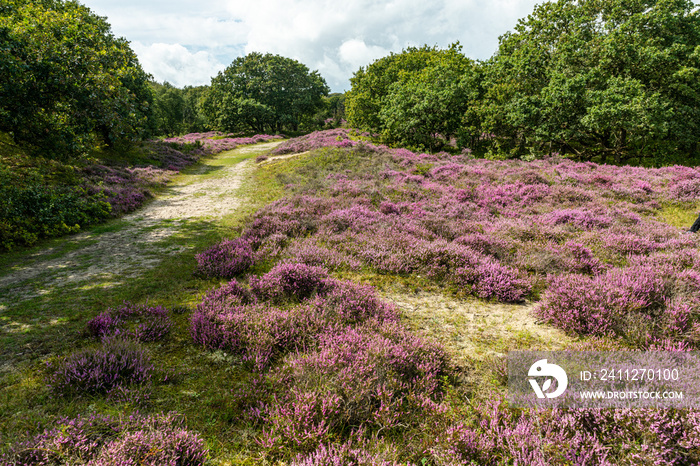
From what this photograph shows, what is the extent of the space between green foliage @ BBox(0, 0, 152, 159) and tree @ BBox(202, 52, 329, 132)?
56.6 meters

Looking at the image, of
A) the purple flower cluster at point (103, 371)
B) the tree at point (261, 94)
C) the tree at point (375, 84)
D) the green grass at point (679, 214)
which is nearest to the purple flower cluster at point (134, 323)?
the purple flower cluster at point (103, 371)

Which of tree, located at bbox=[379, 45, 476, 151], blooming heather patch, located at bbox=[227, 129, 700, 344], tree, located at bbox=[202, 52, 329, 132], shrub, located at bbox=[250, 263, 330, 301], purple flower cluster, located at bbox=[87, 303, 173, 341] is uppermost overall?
tree, located at bbox=[202, 52, 329, 132]

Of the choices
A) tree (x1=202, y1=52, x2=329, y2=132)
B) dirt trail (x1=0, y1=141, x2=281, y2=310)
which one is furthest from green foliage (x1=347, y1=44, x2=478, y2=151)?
tree (x1=202, y1=52, x2=329, y2=132)

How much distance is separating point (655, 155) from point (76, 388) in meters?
32.6

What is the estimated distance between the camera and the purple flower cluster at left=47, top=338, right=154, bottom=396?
10.5ft

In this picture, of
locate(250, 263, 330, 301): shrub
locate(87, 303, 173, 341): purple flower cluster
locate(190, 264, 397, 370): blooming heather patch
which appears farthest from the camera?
locate(250, 263, 330, 301): shrub

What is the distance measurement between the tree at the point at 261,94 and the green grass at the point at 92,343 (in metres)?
62.7

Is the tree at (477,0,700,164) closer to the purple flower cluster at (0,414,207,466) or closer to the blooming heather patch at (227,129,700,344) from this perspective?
the blooming heather patch at (227,129,700,344)

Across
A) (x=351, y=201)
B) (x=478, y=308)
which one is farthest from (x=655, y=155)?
(x=478, y=308)

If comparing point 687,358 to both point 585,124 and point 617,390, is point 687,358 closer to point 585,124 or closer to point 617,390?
point 617,390

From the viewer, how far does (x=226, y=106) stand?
6191 centimetres

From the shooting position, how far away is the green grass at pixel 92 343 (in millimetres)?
2904

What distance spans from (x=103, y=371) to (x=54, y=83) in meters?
9.32

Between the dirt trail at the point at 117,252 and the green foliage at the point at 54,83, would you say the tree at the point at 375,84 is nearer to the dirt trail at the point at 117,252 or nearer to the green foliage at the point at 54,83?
the dirt trail at the point at 117,252
